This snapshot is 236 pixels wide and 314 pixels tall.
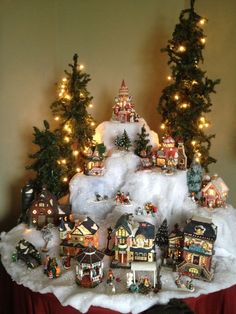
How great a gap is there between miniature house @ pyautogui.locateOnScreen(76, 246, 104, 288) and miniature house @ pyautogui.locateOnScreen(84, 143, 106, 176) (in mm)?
1306

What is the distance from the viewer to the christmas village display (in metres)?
2.94

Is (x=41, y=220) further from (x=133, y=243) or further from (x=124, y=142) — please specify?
(x=124, y=142)

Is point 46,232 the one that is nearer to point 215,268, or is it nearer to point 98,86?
point 215,268

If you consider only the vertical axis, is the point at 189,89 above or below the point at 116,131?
above

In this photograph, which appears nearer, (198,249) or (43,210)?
A: (198,249)

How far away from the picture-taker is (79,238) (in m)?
3.07

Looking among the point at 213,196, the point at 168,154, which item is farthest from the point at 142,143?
the point at 213,196

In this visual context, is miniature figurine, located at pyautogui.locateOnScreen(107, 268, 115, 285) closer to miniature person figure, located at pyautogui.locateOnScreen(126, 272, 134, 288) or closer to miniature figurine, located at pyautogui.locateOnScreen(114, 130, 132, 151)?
miniature person figure, located at pyautogui.locateOnScreen(126, 272, 134, 288)

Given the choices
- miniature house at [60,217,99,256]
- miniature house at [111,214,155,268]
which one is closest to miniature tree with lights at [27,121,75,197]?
miniature house at [60,217,99,256]

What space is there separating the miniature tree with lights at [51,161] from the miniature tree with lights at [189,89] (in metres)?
1.33

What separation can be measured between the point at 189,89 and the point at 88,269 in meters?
2.38

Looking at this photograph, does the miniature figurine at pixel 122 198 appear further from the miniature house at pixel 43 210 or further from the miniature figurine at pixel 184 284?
the miniature figurine at pixel 184 284

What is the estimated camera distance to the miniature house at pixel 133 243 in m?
2.92

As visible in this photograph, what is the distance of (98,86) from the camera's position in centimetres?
485
